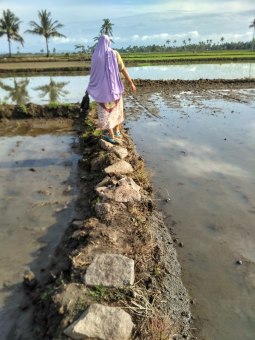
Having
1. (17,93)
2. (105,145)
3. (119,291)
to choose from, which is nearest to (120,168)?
(105,145)

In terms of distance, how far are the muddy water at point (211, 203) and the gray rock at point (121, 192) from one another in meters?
0.49

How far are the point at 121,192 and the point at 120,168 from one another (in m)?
0.93

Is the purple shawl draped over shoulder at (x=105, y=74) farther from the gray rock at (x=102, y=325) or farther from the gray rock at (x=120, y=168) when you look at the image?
the gray rock at (x=102, y=325)

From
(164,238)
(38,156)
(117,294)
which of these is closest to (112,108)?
(38,156)

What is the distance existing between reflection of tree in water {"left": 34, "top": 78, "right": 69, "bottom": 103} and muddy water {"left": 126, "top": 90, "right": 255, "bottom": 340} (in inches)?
241

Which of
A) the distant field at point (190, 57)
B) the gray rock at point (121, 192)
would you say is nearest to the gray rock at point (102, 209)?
the gray rock at point (121, 192)

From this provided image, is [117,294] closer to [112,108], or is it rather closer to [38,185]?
[38,185]

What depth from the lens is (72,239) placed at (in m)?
3.73

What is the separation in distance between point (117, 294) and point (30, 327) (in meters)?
0.65

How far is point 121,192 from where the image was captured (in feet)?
14.4

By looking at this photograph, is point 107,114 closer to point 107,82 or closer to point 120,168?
point 107,82

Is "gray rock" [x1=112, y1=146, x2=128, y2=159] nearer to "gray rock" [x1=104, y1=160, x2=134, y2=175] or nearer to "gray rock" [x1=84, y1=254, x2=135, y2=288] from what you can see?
"gray rock" [x1=104, y1=160, x2=134, y2=175]

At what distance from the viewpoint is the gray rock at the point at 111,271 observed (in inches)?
112

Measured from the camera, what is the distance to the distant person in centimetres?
624
